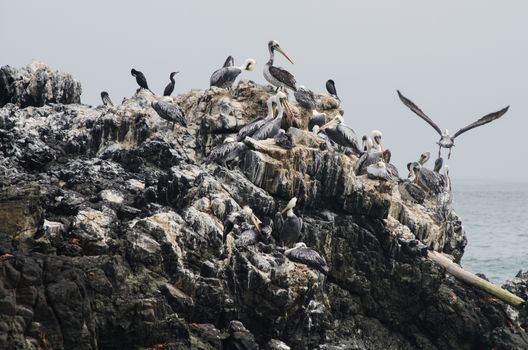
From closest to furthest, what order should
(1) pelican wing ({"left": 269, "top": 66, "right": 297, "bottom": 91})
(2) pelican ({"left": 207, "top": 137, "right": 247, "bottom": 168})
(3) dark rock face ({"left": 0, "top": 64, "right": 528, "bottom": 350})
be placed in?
(3) dark rock face ({"left": 0, "top": 64, "right": 528, "bottom": 350}) → (2) pelican ({"left": 207, "top": 137, "right": 247, "bottom": 168}) → (1) pelican wing ({"left": 269, "top": 66, "right": 297, "bottom": 91})

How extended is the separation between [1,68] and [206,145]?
6.28 m

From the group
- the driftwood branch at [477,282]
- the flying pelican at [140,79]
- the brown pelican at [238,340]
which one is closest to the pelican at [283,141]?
the driftwood branch at [477,282]

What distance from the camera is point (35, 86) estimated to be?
83.1ft

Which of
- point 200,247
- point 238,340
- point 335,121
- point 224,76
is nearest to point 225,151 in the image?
point 200,247

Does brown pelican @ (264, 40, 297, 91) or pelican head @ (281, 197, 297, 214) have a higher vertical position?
brown pelican @ (264, 40, 297, 91)

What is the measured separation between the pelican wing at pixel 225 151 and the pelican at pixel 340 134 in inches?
144

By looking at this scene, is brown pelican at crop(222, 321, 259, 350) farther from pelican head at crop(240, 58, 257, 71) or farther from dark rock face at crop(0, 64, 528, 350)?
pelican head at crop(240, 58, 257, 71)

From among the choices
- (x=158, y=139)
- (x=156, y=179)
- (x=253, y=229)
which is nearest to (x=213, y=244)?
(x=253, y=229)

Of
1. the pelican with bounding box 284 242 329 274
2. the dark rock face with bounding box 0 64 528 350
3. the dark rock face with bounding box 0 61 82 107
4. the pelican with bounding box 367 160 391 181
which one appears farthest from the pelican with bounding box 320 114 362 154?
the dark rock face with bounding box 0 61 82 107

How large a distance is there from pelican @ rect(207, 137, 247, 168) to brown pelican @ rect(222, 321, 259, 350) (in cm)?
497

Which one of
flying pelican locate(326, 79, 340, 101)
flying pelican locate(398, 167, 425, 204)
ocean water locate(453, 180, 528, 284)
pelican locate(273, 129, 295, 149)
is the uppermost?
flying pelican locate(326, 79, 340, 101)

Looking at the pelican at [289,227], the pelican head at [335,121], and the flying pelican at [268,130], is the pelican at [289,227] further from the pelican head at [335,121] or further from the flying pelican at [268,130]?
the pelican head at [335,121]

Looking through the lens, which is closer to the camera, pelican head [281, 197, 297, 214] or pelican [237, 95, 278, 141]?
pelican head [281, 197, 297, 214]

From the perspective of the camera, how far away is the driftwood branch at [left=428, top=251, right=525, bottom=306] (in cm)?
2312
